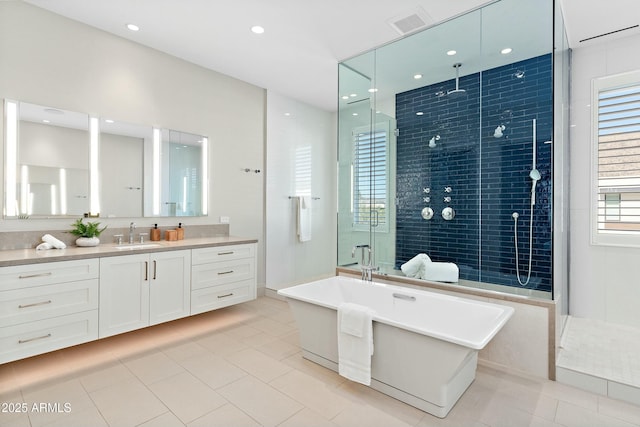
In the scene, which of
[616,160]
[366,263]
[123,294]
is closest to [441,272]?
[366,263]

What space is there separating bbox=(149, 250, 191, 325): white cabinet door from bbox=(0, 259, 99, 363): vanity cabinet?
17.8 inches

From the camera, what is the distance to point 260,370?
2463mm

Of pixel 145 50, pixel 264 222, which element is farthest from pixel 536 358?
pixel 145 50

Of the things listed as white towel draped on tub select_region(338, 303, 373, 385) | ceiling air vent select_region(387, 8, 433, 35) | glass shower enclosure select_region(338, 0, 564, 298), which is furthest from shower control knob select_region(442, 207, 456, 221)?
ceiling air vent select_region(387, 8, 433, 35)

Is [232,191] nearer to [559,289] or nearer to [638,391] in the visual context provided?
[559,289]

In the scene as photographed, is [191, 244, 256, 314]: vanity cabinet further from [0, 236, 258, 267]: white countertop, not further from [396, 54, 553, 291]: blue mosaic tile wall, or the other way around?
[396, 54, 553, 291]: blue mosaic tile wall

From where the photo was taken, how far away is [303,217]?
493 cm

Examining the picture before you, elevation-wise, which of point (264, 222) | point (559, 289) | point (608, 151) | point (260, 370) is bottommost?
point (260, 370)

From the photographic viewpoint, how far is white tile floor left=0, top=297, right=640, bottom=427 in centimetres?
187

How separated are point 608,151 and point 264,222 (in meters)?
3.91

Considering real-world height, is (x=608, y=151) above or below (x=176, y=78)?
below

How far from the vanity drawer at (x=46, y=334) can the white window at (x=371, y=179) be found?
8.57 feet

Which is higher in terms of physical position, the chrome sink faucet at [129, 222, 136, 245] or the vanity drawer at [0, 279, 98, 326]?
the chrome sink faucet at [129, 222, 136, 245]

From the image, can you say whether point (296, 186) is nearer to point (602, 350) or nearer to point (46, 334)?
point (46, 334)
